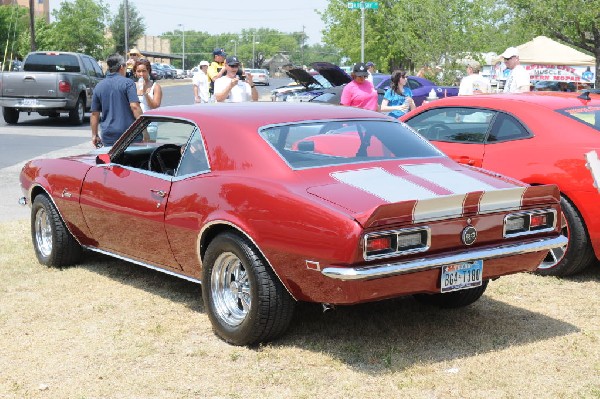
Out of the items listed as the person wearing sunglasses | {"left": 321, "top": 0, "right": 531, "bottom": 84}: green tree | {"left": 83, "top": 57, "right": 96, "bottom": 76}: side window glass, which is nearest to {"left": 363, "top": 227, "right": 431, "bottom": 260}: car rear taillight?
the person wearing sunglasses

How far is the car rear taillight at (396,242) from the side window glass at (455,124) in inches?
125

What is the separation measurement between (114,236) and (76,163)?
0.89 metres

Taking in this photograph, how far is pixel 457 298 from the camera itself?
6.39 metres

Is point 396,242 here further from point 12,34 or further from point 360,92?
point 12,34

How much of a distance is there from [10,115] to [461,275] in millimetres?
20272

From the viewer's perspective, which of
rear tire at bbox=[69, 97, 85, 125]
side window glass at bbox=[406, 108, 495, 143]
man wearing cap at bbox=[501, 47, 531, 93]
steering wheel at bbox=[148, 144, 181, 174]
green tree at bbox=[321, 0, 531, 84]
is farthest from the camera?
green tree at bbox=[321, 0, 531, 84]

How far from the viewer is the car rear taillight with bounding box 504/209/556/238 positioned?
5.50 metres

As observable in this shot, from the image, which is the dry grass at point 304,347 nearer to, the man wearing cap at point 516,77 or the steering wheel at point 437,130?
the steering wheel at point 437,130

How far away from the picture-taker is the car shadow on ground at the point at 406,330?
5484 millimetres

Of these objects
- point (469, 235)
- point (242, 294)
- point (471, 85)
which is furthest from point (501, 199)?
point (471, 85)

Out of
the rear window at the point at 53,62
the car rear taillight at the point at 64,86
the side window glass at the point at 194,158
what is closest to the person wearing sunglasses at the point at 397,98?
the side window glass at the point at 194,158

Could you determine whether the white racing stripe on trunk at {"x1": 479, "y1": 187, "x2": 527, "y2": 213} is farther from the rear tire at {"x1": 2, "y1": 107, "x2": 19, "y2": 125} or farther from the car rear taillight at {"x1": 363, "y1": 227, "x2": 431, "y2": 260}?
the rear tire at {"x1": 2, "y1": 107, "x2": 19, "y2": 125}

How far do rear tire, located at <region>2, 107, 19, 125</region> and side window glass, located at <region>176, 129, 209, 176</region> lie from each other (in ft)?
60.9

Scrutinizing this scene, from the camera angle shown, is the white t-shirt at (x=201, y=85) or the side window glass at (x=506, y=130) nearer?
the side window glass at (x=506, y=130)
